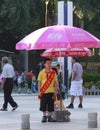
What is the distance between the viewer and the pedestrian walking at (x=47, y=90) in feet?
46.1

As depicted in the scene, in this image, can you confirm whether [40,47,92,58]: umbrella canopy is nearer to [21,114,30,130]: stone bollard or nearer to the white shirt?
the white shirt

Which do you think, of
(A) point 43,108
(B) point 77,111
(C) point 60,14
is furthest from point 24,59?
(A) point 43,108

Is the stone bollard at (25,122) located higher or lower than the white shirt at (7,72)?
lower

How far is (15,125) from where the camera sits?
44.7 feet

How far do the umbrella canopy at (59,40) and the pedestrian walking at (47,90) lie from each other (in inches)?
33.9

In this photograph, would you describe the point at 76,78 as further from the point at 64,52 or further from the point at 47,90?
the point at 47,90

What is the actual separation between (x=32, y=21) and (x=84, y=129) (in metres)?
27.4

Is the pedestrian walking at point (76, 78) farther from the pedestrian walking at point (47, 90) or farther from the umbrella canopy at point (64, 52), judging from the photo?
the pedestrian walking at point (47, 90)

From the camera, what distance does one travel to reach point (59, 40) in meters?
13.3

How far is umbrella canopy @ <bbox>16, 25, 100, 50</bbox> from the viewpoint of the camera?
13.2 metres

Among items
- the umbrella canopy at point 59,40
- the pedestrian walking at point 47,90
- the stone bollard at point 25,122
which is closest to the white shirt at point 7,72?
the pedestrian walking at point 47,90

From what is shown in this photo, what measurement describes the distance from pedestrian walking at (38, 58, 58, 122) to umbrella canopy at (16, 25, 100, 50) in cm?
86

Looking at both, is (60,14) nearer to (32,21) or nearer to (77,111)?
(32,21)

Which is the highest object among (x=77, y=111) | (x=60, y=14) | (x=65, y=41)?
(x=60, y=14)
